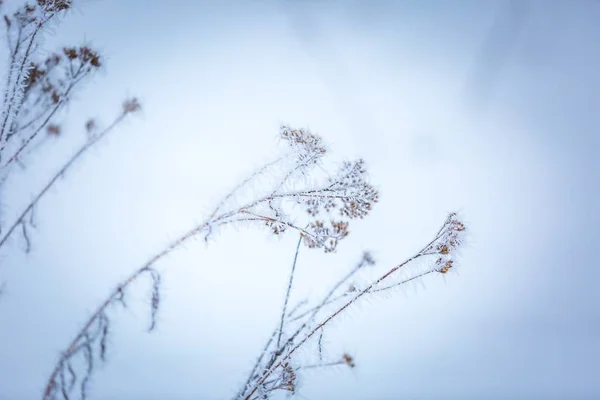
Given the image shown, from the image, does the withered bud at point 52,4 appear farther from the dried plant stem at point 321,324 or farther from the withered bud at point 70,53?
the dried plant stem at point 321,324

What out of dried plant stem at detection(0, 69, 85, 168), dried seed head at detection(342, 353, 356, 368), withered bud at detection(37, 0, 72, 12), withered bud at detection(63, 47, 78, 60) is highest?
withered bud at detection(63, 47, 78, 60)

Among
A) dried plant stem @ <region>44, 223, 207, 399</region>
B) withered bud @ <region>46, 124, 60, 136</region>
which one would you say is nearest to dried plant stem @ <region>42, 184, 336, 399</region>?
dried plant stem @ <region>44, 223, 207, 399</region>

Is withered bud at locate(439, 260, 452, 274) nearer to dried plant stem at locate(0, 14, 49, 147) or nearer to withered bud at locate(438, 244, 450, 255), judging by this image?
withered bud at locate(438, 244, 450, 255)

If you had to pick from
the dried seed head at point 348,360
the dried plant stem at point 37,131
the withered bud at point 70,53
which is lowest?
the dried seed head at point 348,360

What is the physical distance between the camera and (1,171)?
2.20 m

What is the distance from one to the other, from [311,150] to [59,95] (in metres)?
1.68

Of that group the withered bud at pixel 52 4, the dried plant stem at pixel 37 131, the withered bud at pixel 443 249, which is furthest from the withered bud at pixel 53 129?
the withered bud at pixel 443 249

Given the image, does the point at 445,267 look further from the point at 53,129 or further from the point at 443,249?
the point at 53,129

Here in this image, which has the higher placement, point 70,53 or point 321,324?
point 70,53

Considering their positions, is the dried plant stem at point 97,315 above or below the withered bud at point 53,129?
below

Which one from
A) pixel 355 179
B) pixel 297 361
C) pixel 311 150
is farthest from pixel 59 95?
pixel 297 361

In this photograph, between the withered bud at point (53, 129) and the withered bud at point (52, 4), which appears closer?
the withered bud at point (52, 4)

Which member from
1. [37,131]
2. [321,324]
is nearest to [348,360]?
[321,324]

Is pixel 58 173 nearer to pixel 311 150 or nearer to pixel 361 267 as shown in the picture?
pixel 311 150
